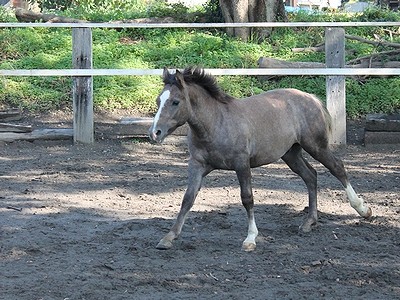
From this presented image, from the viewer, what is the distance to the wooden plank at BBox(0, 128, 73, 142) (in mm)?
11727

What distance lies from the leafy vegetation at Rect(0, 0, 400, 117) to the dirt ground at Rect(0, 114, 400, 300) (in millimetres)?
2122

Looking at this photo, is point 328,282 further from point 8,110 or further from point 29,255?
point 8,110

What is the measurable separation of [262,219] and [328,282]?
2.07 metres

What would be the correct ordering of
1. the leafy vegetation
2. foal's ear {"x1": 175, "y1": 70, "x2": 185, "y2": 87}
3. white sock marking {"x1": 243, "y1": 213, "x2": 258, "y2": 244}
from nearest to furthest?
foal's ear {"x1": 175, "y1": 70, "x2": 185, "y2": 87}, white sock marking {"x1": 243, "y1": 213, "x2": 258, "y2": 244}, the leafy vegetation

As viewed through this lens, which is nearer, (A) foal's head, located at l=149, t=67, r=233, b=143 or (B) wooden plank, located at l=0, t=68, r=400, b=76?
(A) foal's head, located at l=149, t=67, r=233, b=143

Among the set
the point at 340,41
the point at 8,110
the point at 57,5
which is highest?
the point at 57,5

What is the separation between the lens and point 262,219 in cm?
786

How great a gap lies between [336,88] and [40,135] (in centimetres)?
435

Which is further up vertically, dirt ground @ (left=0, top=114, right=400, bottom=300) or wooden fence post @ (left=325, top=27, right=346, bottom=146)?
wooden fence post @ (left=325, top=27, right=346, bottom=146)

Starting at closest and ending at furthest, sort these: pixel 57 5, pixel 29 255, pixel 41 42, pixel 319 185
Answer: pixel 29 255 → pixel 319 185 → pixel 41 42 → pixel 57 5

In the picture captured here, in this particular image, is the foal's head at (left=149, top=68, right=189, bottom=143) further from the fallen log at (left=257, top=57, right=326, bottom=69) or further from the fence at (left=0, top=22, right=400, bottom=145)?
the fallen log at (left=257, top=57, right=326, bottom=69)

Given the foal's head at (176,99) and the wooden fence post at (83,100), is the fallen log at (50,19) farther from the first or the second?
the foal's head at (176,99)

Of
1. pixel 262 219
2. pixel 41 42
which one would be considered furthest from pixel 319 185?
pixel 41 42

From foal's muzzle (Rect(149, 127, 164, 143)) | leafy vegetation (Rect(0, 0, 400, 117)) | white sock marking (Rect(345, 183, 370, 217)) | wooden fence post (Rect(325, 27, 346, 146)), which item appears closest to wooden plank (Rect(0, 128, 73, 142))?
leafy vegetation (Rect(0, 0, 400, 117))
